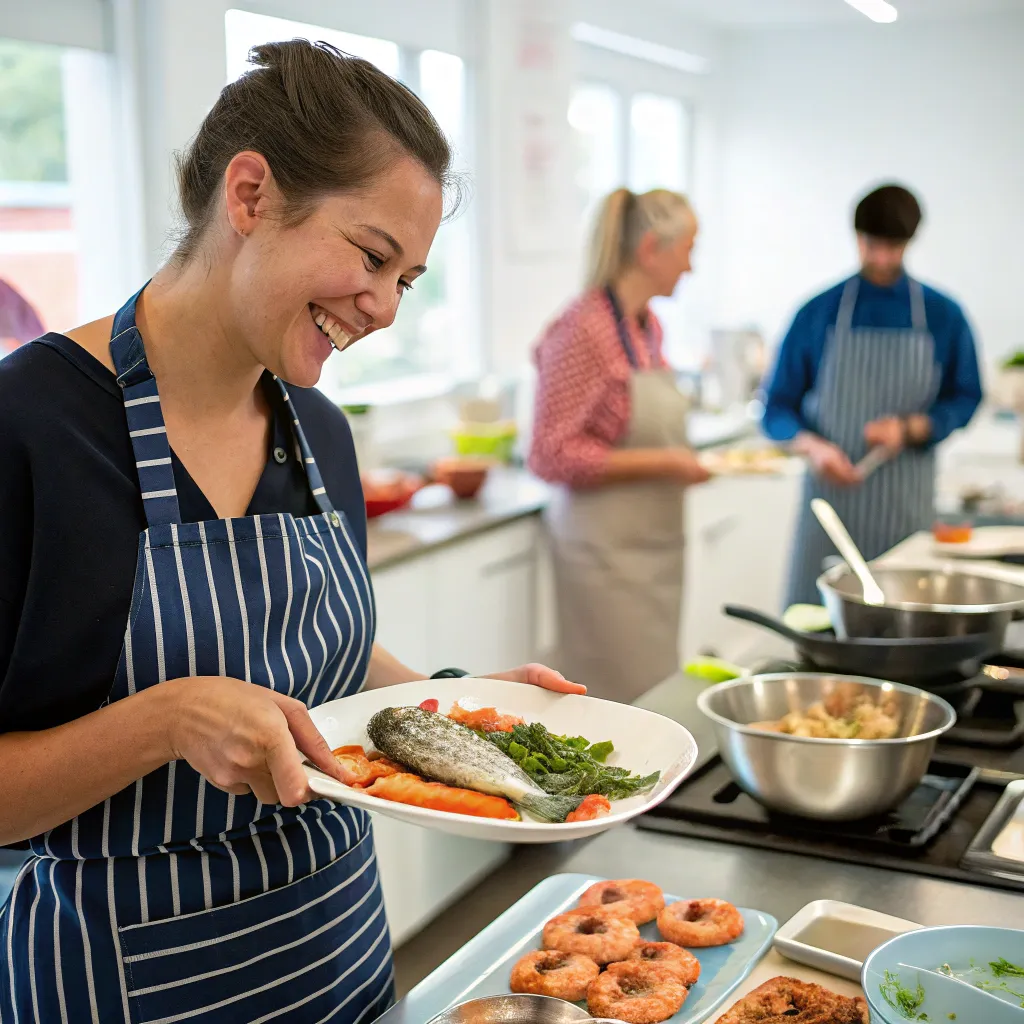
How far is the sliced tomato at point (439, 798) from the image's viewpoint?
101 cm

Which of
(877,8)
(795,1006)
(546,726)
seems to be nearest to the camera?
(795,1006)

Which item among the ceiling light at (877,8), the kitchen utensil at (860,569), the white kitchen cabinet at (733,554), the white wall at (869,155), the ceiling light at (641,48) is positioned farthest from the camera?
the white wall at (869,155)

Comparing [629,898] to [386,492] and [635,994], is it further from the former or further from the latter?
[386,492]

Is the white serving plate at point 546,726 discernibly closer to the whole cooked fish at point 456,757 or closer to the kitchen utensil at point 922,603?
the whole cooked fish at point 456,757

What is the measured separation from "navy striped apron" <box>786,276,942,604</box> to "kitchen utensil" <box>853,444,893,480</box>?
0.02 m

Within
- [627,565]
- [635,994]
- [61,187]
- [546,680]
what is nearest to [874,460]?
[627,565]

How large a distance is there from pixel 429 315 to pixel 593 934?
3146 millimetres

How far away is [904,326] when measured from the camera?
3.41m

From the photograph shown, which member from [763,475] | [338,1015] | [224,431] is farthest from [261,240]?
[763,475]

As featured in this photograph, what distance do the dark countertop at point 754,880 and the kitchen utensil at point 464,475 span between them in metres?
1.93

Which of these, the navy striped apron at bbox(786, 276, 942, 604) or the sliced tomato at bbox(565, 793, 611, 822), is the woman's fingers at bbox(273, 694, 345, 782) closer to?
the sliced tomato at bbox(565, 793, 611, 822)

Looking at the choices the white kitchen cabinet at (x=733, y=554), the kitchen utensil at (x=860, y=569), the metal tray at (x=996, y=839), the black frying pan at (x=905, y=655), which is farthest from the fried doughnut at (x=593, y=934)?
the white kitchen cabinet at (x=733, y=554)

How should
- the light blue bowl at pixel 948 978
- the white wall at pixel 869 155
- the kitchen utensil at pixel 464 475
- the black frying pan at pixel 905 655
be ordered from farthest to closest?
the white wall at pixel 869 155
the kitchen utensil at pixel 464 475
the black frying pan at pixel 905 655
the light blue bowl at pixel 948 978

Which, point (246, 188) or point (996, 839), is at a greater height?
point (246, 188)
